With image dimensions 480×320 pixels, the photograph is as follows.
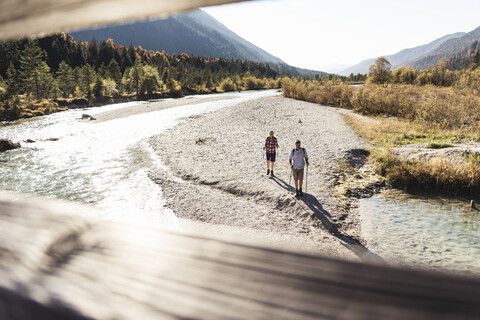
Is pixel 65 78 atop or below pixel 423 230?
atop

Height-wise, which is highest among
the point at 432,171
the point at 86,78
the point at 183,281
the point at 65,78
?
the point at 65,78

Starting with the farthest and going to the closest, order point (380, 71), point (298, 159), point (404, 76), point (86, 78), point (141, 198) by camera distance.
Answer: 1. point (86, 78)
2. point (404, 76)
3. point (380, 71)
4. point (141, 198)
5. point (298, 159)

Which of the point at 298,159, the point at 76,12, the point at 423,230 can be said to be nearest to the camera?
the point at 76,12

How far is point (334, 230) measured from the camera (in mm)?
8875

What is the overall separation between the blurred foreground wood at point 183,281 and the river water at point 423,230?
6.97 meters

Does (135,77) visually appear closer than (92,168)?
No

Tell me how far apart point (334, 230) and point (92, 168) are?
13.5 metres

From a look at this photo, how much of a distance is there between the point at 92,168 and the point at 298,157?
12.1 metres

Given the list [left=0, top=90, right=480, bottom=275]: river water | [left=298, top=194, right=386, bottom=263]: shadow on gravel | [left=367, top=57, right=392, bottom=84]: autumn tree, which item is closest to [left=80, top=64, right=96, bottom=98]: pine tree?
[left=0, top=90, right=480, bottom=275]: river water

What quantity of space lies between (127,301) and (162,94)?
73.0m

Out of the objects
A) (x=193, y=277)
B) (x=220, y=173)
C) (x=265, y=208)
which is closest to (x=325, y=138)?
(x=220, y=173)

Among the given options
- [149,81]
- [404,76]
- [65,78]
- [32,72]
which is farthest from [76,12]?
[65,78]

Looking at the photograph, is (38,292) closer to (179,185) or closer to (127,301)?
(127,301)

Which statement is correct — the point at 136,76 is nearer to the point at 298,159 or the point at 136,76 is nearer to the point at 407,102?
the point at 407,102
